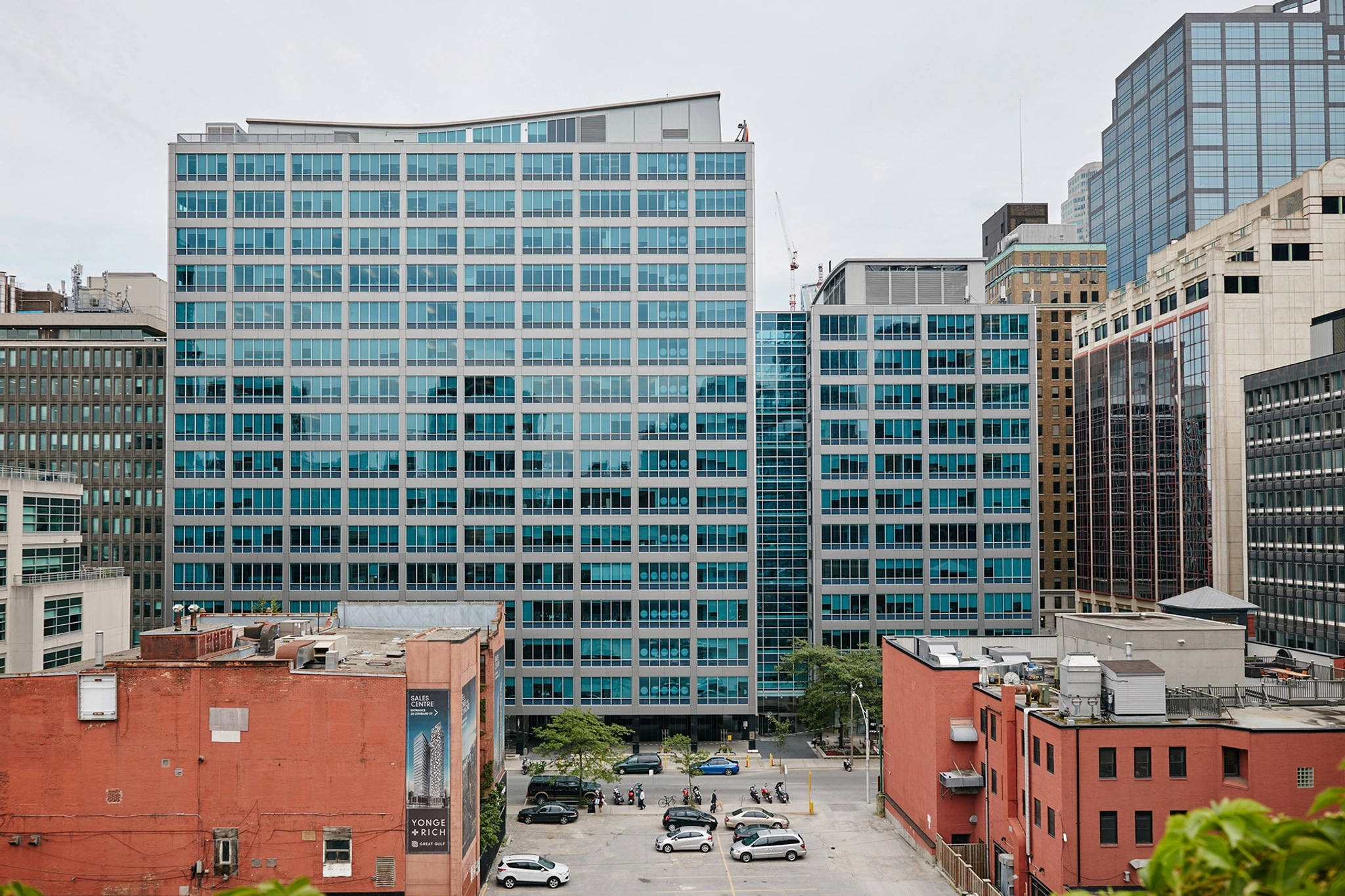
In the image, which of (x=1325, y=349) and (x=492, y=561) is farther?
(x=492, y=561)

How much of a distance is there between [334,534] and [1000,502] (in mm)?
69551

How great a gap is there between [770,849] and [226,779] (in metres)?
31.5

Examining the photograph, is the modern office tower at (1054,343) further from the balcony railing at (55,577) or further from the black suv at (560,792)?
the balcony railing at (55,577)

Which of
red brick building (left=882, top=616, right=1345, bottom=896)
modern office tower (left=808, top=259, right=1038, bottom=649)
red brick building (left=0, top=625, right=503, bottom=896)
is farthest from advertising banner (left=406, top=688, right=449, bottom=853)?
modern office tower (left=808, top=259, right=1038, bottom=649)

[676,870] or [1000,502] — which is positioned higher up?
[1000,502]

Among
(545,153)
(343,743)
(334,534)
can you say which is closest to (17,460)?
(334,534)

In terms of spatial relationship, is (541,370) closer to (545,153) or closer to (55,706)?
(545,153)

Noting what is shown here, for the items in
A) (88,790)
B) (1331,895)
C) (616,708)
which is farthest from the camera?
(616,708)

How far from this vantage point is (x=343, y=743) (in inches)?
1631

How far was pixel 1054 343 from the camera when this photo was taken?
149375mm

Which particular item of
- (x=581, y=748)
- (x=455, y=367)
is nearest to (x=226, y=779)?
(x=581, y=748)

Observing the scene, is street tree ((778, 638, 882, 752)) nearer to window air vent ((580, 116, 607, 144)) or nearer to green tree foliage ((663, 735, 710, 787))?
green tree foliage ((663, 735, 710, 787))

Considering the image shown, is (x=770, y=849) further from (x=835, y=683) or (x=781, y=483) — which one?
(x=781, y=483)

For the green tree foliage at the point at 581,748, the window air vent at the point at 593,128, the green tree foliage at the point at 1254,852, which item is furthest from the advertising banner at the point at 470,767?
the window air vent at the point at 593,128
